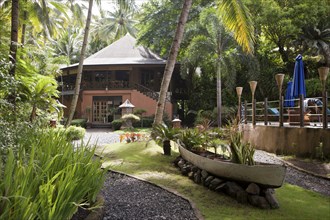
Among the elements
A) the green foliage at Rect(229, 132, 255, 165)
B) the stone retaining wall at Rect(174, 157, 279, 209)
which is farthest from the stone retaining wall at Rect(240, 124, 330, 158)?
the green foliage at Rect(229, 132, 255, 165)

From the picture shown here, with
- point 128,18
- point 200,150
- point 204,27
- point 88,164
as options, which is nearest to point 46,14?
point 204,27

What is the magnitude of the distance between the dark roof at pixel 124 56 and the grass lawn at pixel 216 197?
19050 mm

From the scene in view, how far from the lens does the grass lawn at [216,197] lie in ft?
15.6

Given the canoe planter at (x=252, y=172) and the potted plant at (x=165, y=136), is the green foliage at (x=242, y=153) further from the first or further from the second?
the potted plant at (x=165, y=136)

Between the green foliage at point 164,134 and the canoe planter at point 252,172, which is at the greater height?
the green foliage at point 164,134

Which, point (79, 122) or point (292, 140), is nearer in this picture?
point (292, 140)

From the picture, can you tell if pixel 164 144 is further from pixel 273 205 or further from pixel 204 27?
pixel 204 27

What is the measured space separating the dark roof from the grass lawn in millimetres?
19050

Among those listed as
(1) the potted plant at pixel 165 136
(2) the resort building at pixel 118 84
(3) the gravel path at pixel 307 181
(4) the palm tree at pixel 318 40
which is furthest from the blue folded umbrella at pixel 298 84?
(2) the resort building at pixel 118 84

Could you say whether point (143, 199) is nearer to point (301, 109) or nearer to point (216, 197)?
point (216, 197)

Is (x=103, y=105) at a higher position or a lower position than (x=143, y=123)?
higher

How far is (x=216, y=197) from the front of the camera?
5422mm

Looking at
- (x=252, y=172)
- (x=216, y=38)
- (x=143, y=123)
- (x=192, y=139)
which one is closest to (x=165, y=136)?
(x=192, y=139)

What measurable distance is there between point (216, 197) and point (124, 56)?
24718 mm
